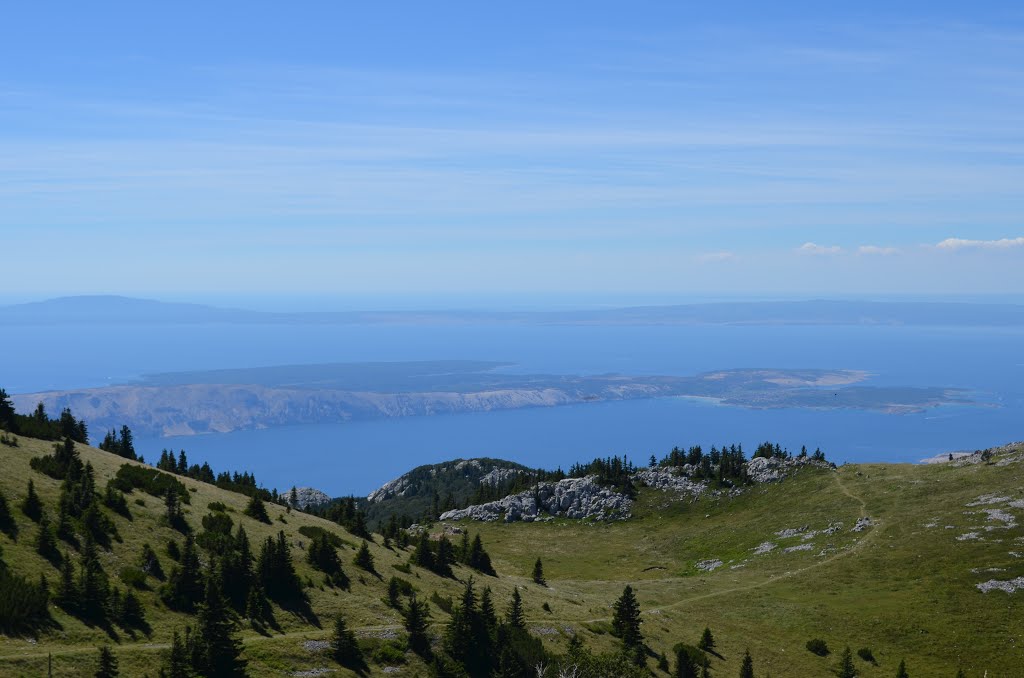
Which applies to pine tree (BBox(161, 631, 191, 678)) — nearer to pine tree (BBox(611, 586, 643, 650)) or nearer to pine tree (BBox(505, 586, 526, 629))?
pine tree (BBox(505, 586, 526, 629))

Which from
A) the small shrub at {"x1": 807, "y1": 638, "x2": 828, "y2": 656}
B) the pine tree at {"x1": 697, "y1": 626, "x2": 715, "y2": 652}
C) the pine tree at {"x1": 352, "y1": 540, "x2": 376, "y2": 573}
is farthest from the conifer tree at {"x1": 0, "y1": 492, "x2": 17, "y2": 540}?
the small shrub at {"x1": 807, "y1": 638, "x2": 828, "y2": 656}

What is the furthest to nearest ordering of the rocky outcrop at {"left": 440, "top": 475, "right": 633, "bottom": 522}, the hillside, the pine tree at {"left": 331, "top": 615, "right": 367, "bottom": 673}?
the rocky outcrop at {"left": 440, "top": 475, "right": 633, "bottom": 522} → the hillside → the pine tree at {"left": 331, "top": 615, "right": 367, "bottom": 673}

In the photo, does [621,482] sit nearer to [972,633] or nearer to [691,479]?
[691,479]

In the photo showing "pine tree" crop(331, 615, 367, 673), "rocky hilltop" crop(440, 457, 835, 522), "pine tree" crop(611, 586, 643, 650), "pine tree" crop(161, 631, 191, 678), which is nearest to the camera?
"pine tree" crop(161, 631, 191, 678)

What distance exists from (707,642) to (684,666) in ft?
Answer: 27.6

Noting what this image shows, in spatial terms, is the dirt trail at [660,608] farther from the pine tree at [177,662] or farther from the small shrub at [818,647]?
the small shrub at [818,647]

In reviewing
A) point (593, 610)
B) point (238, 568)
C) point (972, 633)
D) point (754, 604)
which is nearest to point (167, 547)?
point (238, 568)

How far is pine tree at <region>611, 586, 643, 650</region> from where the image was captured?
6619 cm

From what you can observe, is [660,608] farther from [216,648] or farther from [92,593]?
[92,593]

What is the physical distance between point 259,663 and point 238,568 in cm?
1021

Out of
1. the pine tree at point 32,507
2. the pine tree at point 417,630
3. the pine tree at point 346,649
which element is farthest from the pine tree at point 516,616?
the pine tree at point 32,507

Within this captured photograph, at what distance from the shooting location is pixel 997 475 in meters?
112

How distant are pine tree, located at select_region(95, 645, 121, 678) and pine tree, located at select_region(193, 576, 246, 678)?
440cm

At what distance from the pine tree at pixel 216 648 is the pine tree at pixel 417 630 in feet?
44.6
